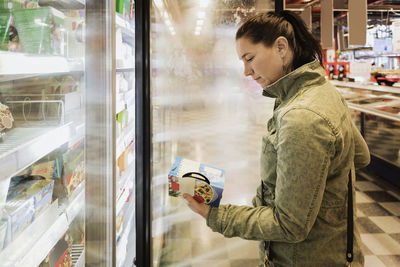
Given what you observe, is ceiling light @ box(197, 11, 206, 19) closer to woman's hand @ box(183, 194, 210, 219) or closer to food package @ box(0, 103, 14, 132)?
woman's hand @ box(183, 194, 210, 219)

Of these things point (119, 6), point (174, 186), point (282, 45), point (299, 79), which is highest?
point (119, 6)

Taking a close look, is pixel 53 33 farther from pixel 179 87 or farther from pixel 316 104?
pixel 179 87

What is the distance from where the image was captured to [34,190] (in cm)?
109

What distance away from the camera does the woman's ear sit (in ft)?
3.64

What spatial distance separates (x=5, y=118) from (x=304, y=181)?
83 centimetres

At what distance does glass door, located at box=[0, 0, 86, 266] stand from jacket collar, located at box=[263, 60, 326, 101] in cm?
67

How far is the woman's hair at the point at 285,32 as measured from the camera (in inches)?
43.6

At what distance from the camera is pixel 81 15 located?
1.32 metres

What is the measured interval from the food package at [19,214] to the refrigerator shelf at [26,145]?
153 mm

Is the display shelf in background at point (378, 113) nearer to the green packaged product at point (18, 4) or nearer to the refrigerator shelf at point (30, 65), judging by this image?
the refrigerator shelf at point (30, 65)

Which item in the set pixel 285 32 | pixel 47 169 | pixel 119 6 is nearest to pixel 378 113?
pixel 119 6

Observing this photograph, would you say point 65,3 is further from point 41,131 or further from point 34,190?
point 34,190

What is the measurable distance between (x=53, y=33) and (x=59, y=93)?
9.3 inches

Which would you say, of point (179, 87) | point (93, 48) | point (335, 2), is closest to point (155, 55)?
point (179, 87)
